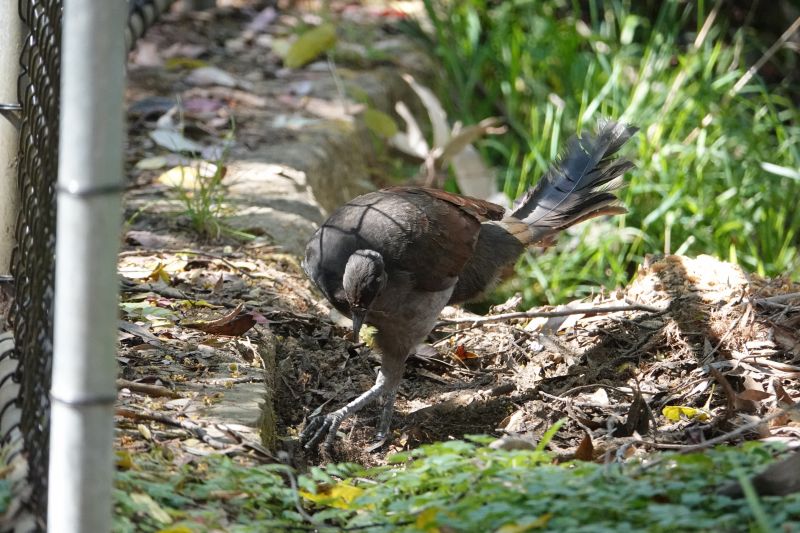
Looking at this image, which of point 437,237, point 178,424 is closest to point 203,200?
point 437,237

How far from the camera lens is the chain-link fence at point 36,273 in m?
2.26

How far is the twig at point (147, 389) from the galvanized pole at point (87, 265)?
1.14m

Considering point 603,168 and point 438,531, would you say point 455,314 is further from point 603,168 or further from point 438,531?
point 438,531

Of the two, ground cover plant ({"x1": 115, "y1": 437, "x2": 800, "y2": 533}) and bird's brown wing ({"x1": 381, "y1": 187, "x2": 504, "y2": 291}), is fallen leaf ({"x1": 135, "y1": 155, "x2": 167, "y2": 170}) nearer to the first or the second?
bird's brown wing ({"x1": 381, "y1": 187, "x2": 504, "y2": 291})

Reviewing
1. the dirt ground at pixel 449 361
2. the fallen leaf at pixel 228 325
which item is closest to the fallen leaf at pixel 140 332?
the dirt ground at pixel 449 361

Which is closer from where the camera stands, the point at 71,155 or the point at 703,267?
the point at 71,155

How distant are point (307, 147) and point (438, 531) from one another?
12.9 feet

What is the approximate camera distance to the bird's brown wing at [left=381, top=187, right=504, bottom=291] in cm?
392

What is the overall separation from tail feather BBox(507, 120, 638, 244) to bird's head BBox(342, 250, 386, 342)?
3.61 ft

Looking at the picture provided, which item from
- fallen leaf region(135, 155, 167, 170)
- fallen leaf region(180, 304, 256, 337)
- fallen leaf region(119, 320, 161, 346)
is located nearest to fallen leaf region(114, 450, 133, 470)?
fallen leaf region(119, 320, 161, 346)

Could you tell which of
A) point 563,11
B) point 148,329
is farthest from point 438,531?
point 563,11

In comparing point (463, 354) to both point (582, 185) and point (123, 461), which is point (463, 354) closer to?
point (582, 185)

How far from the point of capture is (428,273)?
12.9 ft

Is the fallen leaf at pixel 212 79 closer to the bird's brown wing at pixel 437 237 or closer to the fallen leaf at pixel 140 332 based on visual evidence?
the bird's brown wing at pixel 437 237
